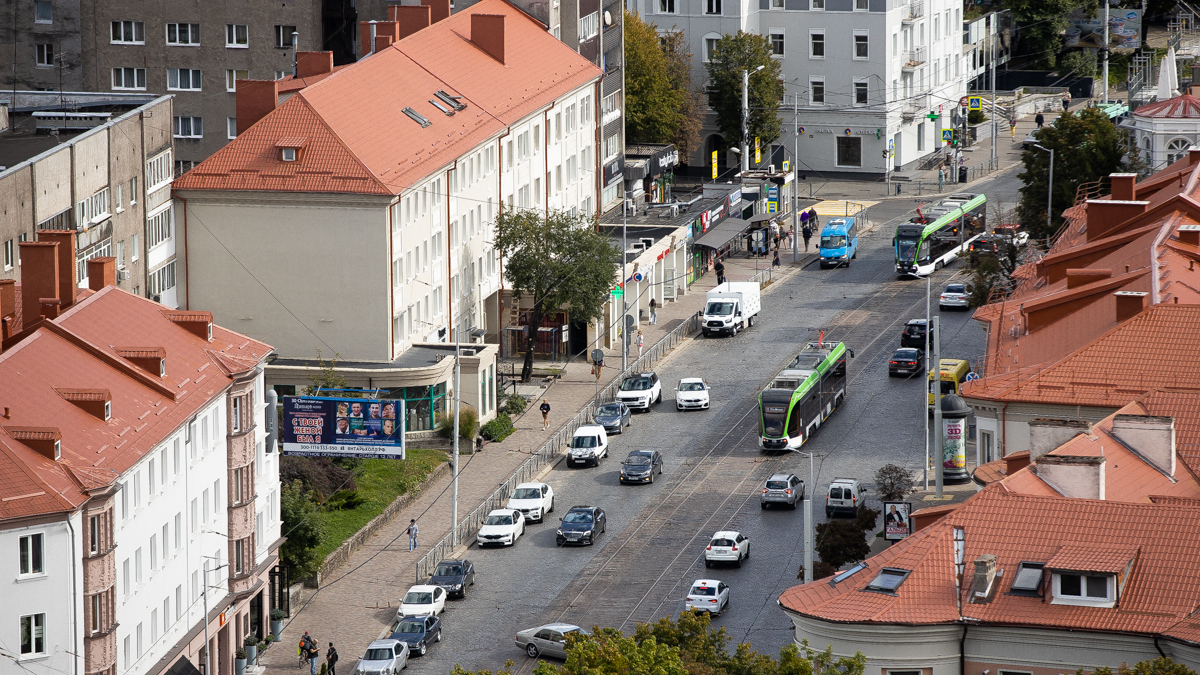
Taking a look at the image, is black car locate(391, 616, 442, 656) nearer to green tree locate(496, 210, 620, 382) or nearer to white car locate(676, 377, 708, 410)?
white car locate(676, 377, 708, 410)

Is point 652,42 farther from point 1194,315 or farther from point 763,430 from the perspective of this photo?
point 1194,315

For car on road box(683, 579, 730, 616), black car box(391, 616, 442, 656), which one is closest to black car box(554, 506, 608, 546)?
A: car on road box(683, 579, 730, 616)

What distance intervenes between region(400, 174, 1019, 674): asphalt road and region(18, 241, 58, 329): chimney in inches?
686

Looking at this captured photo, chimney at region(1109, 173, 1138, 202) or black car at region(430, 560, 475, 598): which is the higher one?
chimney at region(1109, 173, 1138, 202)

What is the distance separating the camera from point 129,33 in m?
122

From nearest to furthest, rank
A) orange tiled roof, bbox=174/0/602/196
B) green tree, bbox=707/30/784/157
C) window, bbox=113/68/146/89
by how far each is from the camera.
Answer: orange tiled roof, bbox=174/0/602/196, window, bbox=113/68/146/89, green tree, bbox=707/30/784/157

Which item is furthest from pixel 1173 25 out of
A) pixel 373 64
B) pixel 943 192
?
pixel 373 64

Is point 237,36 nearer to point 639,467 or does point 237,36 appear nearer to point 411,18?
point 411,18

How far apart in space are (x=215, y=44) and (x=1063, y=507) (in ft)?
259

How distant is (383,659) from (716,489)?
76.1 feet

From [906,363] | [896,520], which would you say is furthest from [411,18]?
[896,520]

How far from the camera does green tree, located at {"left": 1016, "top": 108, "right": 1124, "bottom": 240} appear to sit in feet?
368

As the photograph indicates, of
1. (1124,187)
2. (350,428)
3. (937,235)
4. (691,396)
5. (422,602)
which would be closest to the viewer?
(422,602)

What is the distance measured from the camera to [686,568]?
80.1m
